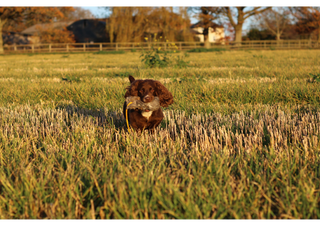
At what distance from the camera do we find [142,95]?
2.89 metres

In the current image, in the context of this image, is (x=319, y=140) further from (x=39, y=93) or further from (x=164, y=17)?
(x=164, y=17)

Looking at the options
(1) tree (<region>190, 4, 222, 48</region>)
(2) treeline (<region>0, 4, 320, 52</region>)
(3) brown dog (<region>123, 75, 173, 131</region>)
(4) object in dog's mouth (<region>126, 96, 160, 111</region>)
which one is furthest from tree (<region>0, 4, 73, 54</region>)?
(4) object in dog's mouth (<region>126, 96, 160, 111</region>)

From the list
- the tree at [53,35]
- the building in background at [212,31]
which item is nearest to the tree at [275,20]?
the building in background at [212,31]

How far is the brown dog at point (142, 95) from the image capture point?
9.79 ft

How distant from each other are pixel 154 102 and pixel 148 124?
1.21 feet

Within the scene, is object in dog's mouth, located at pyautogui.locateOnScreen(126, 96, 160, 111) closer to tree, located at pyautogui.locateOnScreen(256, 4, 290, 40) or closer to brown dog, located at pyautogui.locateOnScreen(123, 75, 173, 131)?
brown dog, located at pyautogui.locateOnScreen(123, 75, 173, 131)

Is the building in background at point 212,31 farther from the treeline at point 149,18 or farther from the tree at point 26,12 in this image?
the tree at point 26,12

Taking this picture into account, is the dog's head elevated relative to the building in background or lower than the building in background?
lower

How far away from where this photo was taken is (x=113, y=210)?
1680 millimetres

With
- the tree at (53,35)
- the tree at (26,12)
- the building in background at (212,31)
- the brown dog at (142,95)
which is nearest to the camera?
the brown dog at (142,95)

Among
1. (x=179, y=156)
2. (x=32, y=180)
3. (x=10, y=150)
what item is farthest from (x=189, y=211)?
(x=10, y=150)

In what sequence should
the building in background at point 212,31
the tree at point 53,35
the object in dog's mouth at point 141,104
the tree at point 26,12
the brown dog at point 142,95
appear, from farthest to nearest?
the tree at point 53,35 < the building in background at point 212,31 < the tree at point 26,12 < the brown dog at point 142,95 < the object in dog's mouth at point 141,104

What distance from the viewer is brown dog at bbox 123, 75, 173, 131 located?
298 centimetres

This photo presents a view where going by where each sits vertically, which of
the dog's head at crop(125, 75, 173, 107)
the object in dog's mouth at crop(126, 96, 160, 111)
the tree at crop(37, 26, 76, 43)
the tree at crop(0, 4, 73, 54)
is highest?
the tree at crop(0, 4, 73, 54)
